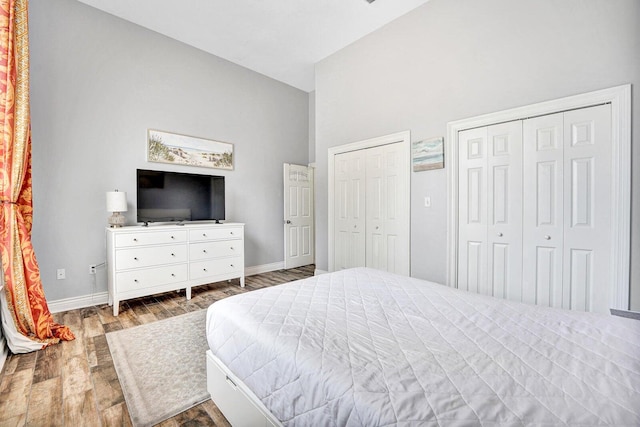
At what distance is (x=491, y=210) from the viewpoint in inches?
103

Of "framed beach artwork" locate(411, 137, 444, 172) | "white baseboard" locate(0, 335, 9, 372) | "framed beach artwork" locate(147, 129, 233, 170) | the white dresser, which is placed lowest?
"white baseboard" locate(0, 335, 9, 372)

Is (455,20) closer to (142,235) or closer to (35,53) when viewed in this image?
(142,235)

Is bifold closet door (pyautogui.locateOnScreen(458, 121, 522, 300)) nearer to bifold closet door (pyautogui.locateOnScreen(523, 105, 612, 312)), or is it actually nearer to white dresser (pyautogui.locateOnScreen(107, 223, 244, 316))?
bifold closet door (pyautogui.locateOnScreen(523, 105, 612, 312))

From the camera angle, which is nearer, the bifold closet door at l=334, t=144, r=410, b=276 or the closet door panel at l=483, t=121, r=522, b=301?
the closet door panel at l=483, t=121, r=522, b=301

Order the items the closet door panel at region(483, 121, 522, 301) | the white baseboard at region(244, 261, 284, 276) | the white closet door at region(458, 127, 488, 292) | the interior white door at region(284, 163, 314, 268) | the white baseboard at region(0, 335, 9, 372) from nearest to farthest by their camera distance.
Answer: the white baseboard at region(0, 335, 9, 372) → the closet door panel at region(483, 121, 522, 301) → the white closet door at region(458, 127, 488, 292) → the white baseboard at region(244, 261, 284, 276) → the interior white door at region(284, 163, 314, 268)

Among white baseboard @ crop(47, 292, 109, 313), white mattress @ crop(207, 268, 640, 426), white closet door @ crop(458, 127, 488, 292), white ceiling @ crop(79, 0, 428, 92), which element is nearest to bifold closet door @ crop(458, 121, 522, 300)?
white closet door @ crop(458, 127, 488, 292)

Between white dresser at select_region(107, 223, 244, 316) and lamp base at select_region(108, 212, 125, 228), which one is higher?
lamp base at select_region(108, 212, 125, 228)

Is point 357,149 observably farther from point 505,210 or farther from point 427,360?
point 427,360

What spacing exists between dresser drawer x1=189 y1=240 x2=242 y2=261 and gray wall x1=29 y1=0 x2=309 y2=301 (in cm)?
72

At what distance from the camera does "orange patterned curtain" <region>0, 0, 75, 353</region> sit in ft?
6.81

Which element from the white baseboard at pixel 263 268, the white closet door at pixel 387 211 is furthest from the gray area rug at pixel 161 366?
the white closet door at pixel 387 211

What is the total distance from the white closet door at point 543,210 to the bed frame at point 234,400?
2.42 metres

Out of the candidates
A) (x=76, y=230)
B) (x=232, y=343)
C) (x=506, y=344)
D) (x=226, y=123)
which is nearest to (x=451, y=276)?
(x=506, y=344)

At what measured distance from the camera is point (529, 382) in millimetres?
837
